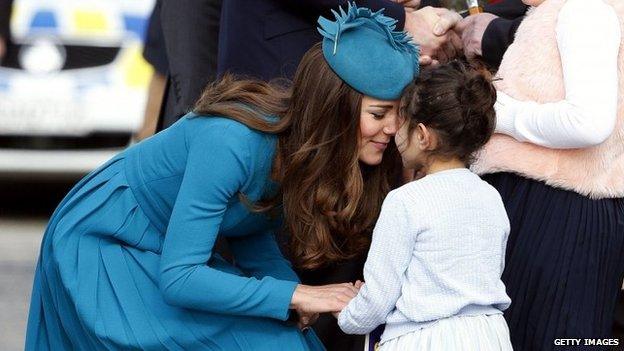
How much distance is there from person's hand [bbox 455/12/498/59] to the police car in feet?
12.8

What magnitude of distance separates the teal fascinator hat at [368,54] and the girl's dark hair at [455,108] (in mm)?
84

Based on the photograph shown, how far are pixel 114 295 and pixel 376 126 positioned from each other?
0.76 metres

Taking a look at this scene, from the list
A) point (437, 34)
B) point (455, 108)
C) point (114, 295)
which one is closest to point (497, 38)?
point (437, 34)

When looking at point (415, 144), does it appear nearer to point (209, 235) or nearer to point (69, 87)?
point (209, 235)

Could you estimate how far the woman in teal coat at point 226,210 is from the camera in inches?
131

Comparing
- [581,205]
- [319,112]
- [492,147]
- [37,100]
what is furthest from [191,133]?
[37,100]

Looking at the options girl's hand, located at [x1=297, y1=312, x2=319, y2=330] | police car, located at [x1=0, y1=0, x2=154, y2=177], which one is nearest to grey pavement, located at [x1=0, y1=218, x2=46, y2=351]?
police car, located at [x1=0, y1=0, x2=154, y2=177]

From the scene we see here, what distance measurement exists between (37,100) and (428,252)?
4.64 m

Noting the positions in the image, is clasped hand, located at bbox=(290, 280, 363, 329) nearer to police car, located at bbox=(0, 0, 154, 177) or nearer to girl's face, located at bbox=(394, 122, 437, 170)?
girl's face, located at bbox=(394, 122, 437, 170)

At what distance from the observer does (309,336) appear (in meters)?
3.63

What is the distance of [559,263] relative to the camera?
3.50m

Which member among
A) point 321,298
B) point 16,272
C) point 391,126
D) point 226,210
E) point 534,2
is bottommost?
point 16,272

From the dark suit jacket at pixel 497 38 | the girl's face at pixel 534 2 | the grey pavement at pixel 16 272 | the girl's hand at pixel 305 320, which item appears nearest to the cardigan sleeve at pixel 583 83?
the girl's face at pixel 534 2

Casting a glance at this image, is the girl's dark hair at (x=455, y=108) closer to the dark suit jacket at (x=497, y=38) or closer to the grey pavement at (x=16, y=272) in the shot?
the dark suit jacket at (x=497, y=38)
